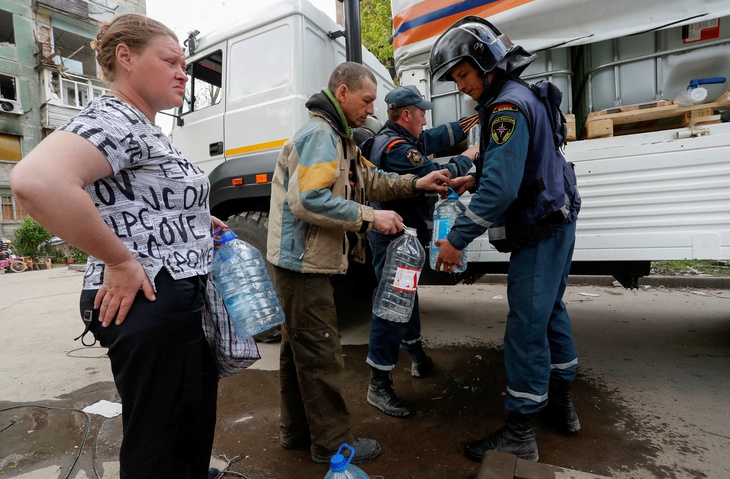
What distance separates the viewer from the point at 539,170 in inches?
70.7

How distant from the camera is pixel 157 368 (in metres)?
1.11

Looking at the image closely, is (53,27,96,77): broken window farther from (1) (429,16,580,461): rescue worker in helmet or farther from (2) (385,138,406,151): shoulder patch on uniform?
(1) (429,16,580,461): rescue worker in helmet

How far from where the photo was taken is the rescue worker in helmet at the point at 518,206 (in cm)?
174

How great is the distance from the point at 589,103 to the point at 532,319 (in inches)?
67.3

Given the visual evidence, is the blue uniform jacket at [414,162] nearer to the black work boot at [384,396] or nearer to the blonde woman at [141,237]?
the black work boot at [384,396]

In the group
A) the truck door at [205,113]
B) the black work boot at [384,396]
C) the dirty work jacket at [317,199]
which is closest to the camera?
the dirty work jacket at [317,199]

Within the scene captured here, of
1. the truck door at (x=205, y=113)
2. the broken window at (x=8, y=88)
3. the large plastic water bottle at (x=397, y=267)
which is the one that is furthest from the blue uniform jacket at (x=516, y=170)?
the broken window at (x=8, y=88)

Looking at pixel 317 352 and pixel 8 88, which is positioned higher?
pixel 8 88

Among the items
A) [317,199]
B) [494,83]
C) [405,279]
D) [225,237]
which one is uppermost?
[494,83]

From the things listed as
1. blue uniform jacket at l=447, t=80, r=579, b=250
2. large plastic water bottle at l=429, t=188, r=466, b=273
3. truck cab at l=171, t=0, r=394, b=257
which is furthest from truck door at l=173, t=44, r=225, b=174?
blue uniform jacket at l=447, t=80, r=579, b=250

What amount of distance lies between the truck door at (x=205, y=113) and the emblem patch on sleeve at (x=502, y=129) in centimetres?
259

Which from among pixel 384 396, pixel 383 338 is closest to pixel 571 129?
pixel 383 338

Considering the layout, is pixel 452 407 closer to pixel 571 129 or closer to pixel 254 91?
pixel 571 129

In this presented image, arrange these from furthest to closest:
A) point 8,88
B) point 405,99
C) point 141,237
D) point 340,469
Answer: point 8,88
point 405,99
point 340,469
point 141,237
